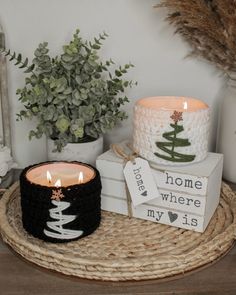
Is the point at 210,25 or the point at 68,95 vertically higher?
the point at 210,25

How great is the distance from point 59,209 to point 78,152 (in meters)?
0.19

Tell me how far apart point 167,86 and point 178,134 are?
0.26m

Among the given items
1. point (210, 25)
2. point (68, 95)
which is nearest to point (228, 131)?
point (210, 25)

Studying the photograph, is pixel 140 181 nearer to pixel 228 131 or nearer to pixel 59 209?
pixel 59 209

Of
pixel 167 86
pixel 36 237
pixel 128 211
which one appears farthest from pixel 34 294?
pixel 167 86

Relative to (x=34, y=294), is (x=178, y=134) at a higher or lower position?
higher

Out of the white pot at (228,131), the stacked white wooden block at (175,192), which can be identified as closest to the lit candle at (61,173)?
the stacked white wooden block at (175,192)

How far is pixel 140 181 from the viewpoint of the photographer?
0.69 metres

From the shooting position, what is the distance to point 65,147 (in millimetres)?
777

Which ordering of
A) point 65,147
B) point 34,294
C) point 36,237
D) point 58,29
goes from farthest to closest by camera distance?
point 58,29 → point 65,147 → point 36,237 → point 34,294

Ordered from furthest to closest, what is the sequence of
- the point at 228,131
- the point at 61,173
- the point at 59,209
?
the point at 228,131
the point at 61,173
the point at 59,209

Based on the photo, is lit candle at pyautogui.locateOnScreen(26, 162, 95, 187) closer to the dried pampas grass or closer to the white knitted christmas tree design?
the white knitted christmas tree design

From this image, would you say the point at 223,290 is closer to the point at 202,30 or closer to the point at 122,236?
the point at 122,236

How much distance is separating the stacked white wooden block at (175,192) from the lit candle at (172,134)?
0.05 ft
